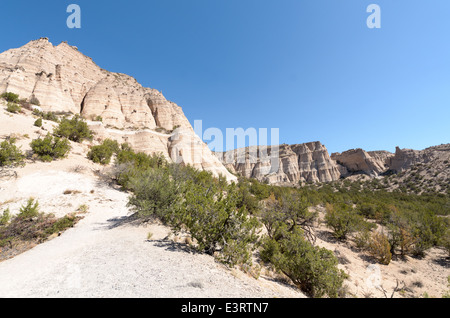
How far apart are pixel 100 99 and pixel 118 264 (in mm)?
36404

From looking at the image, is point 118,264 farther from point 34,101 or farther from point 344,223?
point 34,101

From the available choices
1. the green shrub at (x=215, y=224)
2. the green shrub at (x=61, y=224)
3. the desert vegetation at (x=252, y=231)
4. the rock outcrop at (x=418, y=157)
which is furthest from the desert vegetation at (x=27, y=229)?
the rock outcrop at (x=418, y=157)

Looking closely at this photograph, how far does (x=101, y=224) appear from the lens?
7.54 m

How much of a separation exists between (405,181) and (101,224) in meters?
66.2

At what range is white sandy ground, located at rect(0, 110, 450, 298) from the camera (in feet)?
10.1

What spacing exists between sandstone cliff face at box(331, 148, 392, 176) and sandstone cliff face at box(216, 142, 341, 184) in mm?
5655

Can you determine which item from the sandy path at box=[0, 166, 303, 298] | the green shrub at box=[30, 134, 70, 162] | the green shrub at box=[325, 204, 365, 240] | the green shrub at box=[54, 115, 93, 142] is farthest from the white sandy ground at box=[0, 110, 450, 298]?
the green shrub at box=[54, 115, 93, 142]

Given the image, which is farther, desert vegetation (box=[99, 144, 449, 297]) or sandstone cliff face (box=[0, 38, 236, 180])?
sandstone cliff face (box=[0, 38, 236, 180])

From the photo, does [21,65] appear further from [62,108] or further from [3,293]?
[3,293]

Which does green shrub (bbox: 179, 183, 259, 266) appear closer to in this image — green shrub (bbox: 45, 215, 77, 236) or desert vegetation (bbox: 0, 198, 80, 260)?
desert vegetation (bbox: 0, 198, 80, 260)

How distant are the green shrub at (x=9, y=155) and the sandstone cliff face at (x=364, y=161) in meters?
83.0

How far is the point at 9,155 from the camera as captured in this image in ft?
37.1

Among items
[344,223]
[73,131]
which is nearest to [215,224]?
[344,223]
